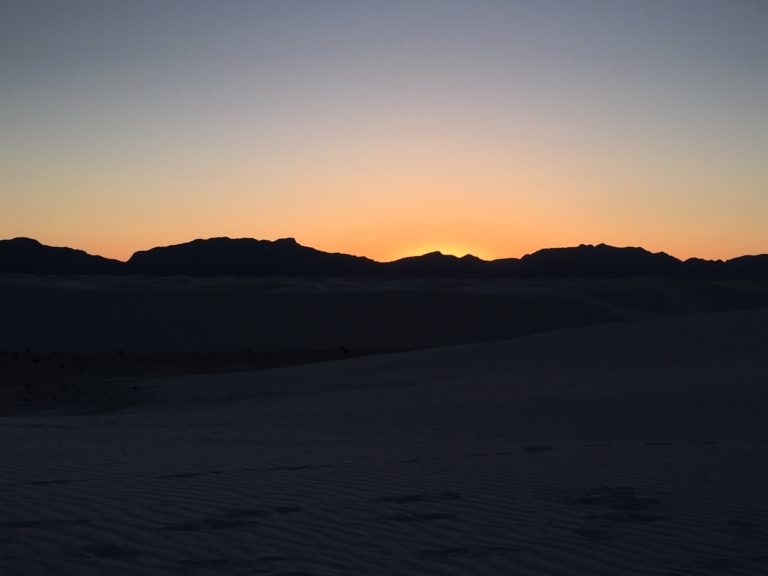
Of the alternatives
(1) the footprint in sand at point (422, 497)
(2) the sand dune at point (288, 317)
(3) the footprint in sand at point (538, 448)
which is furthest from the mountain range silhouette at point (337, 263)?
(1) the footprint in sand at point (422, 497)

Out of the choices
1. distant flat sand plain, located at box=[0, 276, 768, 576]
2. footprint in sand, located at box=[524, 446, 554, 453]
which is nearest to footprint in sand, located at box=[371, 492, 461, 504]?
distant flat sand plain, located at box=[0, 276, 768, 576]

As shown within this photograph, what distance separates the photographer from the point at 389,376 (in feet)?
71.8

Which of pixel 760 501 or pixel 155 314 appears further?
pixel 155 314

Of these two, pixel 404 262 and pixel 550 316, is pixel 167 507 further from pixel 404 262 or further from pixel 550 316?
pixel 404 262

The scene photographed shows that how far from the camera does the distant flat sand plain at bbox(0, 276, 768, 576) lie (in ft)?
17.1

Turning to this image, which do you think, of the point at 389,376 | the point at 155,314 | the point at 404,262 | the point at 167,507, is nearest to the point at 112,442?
the point at 167,507

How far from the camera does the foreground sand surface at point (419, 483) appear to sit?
511 centimetres

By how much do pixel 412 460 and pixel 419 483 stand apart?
5.32ft

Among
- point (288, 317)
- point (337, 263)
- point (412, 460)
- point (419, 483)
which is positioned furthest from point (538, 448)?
point (337, 263)

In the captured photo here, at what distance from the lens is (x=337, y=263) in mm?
161625

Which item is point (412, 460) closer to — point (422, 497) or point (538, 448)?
point (538, 448)

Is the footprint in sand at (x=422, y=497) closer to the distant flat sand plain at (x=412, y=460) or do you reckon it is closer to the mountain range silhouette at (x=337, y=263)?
the distant flat sand plain at (x=412, y=460)

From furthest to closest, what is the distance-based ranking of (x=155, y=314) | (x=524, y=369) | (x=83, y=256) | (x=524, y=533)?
(x=83, y=256), (x=155, y=314), (x=524, y=369), (x=524, y=533)

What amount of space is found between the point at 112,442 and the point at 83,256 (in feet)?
463
